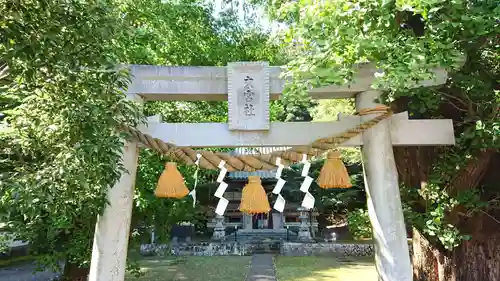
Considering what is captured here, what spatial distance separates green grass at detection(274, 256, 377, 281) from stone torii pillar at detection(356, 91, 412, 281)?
642 centimetres

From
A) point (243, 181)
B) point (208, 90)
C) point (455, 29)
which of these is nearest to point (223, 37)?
point (208, 90)

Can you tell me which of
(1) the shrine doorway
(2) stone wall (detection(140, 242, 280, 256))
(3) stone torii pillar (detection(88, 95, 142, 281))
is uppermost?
(3) stone torii pillar (detection(88, 95, 142, 281))

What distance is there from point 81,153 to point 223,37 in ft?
17.6

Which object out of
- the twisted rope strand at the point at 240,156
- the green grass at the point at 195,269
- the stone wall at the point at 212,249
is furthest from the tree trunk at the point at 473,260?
the stone wall at the point at 212,249

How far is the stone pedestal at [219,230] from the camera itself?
16697 millimetres

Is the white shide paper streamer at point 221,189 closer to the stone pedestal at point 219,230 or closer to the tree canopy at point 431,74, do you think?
the tree canopy at point 431,74

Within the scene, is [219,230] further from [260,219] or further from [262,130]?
[262,130]

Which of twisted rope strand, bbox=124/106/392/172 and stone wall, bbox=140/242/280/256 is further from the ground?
twisted rope strand, bbox=124/106/392/172

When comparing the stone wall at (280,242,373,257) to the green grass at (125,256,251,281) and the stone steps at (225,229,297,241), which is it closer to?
the green grass at (125,256,251,281)

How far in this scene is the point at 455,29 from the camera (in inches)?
106

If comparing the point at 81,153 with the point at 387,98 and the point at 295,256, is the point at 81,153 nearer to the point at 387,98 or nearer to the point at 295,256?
the point at 387,98

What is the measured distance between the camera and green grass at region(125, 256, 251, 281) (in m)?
9.84

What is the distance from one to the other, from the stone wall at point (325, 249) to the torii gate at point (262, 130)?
11499mm

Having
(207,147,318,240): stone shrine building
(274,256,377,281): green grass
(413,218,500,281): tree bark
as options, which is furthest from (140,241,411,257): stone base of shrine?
(413,218,500,281): tree bark
